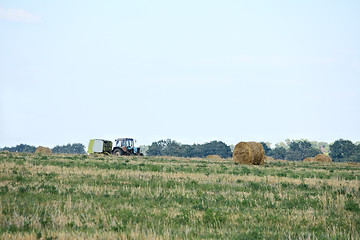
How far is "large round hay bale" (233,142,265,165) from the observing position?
1484 inches

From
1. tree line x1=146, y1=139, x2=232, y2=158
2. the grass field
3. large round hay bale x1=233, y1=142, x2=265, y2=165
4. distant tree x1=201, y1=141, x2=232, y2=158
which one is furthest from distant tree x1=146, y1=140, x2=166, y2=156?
the grass field

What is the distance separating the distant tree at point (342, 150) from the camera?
12375cm

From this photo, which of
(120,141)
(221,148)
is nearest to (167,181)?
(120,141)

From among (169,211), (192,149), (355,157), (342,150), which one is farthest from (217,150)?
(169,211)

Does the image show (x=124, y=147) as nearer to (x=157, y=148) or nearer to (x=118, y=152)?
(x=118, y=152)

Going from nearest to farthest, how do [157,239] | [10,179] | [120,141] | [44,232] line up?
[157,239]
[44,232]
[10,179]
[120,141]

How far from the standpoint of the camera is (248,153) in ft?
123

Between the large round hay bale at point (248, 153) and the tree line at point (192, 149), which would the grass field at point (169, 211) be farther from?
the tree line at point (192, 149)

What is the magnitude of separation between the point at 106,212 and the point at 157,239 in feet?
10.9

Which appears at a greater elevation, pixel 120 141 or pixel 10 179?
pixel 120 141

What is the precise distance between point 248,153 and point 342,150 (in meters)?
98.0

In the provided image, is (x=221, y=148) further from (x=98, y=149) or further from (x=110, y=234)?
(x=110, y=234)

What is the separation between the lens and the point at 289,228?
34.1ft

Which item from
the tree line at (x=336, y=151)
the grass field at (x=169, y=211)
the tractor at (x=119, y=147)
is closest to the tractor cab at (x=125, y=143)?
the tractor at (x=119, y=147)
